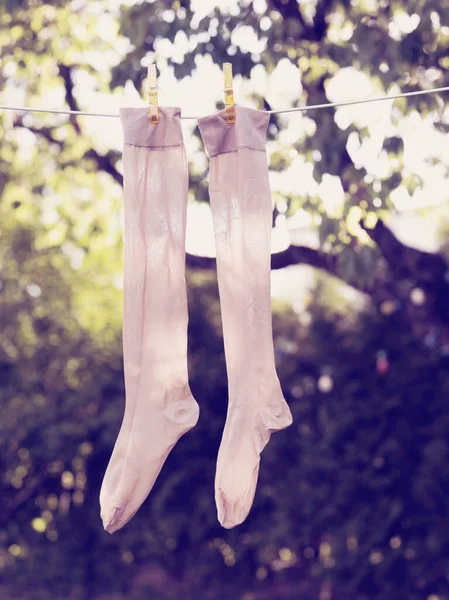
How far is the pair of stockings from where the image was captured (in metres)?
2.22

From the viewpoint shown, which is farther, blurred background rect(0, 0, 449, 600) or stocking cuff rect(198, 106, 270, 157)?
blurred background rect(0, 0, 449, 600)

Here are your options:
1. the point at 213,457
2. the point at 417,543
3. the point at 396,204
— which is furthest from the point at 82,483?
the point at 396,204

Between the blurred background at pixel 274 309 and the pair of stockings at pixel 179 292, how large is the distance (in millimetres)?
1120

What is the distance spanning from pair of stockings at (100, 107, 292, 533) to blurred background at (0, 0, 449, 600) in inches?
44.1

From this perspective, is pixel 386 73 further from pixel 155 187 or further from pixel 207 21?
pixel 155 187

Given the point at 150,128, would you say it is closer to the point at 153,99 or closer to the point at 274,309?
the point at 153,99

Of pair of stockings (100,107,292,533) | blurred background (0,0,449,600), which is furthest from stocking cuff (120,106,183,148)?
blurred background (0,0,449,600)

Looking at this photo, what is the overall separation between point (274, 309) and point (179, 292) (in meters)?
2.68

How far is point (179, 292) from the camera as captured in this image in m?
2.26

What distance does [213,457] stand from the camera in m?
4.82

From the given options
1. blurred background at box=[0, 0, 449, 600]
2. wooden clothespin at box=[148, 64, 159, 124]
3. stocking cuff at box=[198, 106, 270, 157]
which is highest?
wooden clothespin at box=[148, 64, 159, 124]

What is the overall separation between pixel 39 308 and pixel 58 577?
5.33ft

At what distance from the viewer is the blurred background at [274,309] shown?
11.4 feet

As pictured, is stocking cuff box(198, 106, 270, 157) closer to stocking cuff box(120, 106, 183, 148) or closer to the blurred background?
stocking cuff box(120, 106, 183, 148)
